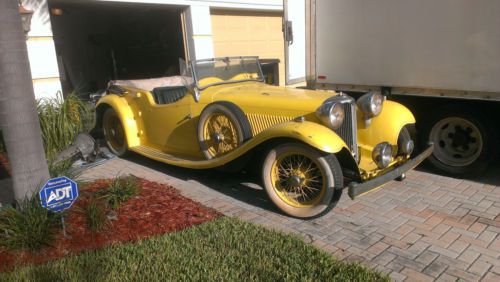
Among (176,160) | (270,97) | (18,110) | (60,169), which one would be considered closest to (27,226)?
(18,110)

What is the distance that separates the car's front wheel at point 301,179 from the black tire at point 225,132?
548mm

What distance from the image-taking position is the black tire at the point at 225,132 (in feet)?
14.6

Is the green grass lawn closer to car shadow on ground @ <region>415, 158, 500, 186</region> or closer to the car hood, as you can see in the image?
the car hood

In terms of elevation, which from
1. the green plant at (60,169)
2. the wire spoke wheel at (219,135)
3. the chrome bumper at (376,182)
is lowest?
the chrome bumper at (376,182)

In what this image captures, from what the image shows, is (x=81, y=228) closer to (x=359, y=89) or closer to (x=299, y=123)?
(x=299, y=123)

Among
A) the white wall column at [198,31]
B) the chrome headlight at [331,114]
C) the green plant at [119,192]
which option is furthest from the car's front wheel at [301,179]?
the white wall column at [198,31]

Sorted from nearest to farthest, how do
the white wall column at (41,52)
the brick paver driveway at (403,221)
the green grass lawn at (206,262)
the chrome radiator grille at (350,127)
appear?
the green grass lawn at (206,262)
the brick paver driveway at (403,221)
the chrome radiator grille at (350,127)
the white wall column at (41,52)

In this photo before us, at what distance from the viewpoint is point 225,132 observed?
4.73 metres

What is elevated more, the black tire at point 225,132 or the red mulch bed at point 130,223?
the black tire at point 225,132

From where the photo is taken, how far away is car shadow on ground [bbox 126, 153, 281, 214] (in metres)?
4.52

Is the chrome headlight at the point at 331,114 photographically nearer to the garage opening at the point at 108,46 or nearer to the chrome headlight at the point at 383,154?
the chrome headlight at the point at 383,154

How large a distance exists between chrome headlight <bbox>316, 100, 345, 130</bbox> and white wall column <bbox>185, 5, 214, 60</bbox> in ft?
18.1

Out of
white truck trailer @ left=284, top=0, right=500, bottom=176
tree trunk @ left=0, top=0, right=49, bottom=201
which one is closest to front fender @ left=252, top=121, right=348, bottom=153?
white truck trailer @ left=284, top=0, right=500, bottom=176

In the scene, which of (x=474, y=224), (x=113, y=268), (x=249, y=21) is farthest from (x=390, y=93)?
(x=249, y=21)
